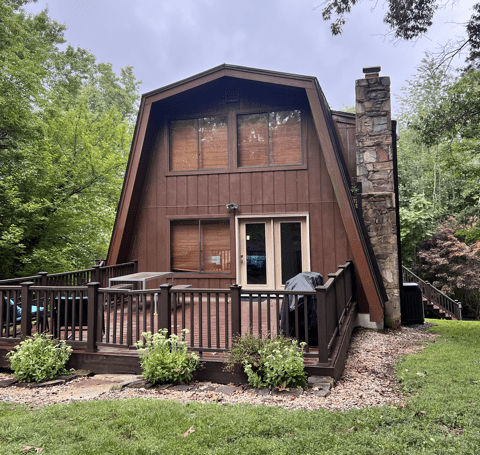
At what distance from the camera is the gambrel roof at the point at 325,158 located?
6.75 meters

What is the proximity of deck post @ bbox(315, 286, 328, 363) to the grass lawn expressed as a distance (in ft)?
2.89

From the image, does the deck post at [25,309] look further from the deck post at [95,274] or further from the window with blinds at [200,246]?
the window with blinds at [200,246]

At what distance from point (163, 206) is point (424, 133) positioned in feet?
20.4

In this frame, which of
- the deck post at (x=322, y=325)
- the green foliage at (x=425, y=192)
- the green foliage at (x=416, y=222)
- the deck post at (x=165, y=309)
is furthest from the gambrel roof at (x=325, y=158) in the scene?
the green foliage at (x=416, y=222)

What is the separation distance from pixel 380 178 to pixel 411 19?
115 inches

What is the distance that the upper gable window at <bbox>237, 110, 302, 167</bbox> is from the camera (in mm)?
8016

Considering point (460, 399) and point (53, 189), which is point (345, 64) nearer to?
point (53, 189)

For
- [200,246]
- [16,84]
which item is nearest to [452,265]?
Result: [200,246]

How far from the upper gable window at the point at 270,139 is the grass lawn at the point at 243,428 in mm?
5499

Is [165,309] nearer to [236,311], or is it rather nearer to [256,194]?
[236,311]

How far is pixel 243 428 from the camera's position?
2.90 metres

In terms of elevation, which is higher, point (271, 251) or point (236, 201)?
point (236, 201)

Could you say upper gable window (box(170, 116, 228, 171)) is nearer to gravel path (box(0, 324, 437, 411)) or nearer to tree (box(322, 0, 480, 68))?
tree (box(322, 0, 480, 68))

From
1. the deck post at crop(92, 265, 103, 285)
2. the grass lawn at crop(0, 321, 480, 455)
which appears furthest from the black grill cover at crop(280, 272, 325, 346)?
the deck post at crop(92, 265, 103, 285)
